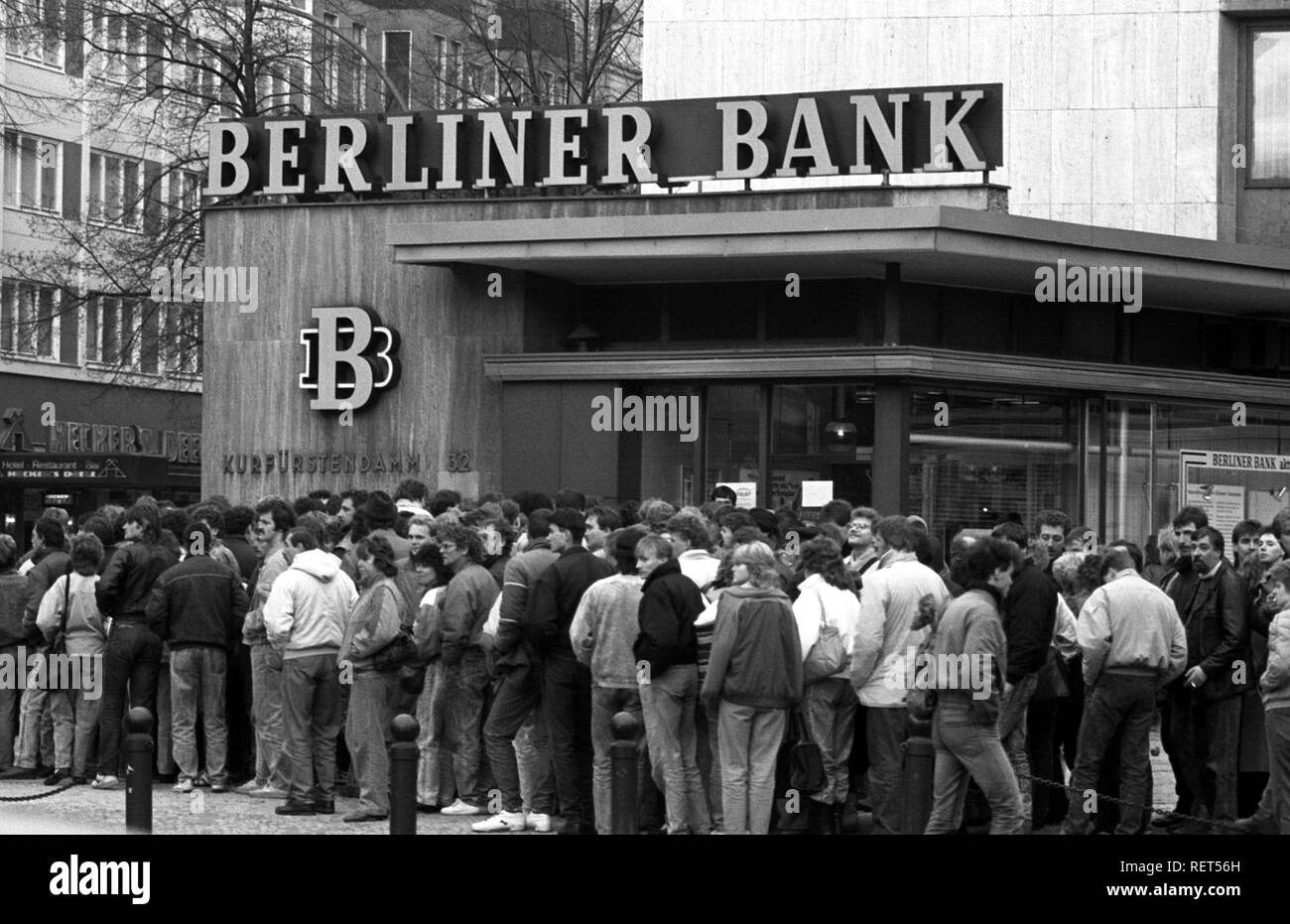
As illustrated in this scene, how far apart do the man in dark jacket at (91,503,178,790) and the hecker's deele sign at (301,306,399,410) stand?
30.8ft

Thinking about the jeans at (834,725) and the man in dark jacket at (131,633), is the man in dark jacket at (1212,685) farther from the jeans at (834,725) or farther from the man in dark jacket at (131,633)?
the man in dark jacket at (131,633)

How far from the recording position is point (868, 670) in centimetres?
1327

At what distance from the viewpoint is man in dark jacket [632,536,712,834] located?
13.1 meters

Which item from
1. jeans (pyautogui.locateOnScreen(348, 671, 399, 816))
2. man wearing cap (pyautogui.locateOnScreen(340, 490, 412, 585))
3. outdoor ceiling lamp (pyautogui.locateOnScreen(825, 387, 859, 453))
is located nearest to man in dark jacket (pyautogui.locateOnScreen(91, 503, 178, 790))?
man wearing cap (pyautogui.locateOnScreen(340, 490, 412, 585))

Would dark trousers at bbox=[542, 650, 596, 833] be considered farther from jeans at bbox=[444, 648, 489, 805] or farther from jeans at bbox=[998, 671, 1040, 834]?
jeans at bbox=[998, 671, 1040, 834]

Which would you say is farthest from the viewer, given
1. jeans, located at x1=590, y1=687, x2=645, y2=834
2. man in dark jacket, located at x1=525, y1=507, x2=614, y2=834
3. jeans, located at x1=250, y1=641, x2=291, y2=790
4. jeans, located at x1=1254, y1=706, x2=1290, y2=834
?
jeans, located at x1=250, y1=641, x2=291, y2=790

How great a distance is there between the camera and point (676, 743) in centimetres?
1333

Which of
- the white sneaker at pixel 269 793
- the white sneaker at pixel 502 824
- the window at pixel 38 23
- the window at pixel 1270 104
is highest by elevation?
the window at pixel 38 23

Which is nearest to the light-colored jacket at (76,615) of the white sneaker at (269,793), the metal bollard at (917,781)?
the white sneaker at (269,793)

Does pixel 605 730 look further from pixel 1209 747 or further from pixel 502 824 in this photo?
pixel 1209 747

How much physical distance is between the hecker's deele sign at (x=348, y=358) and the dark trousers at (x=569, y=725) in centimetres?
1221

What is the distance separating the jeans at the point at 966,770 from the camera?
11789mm
